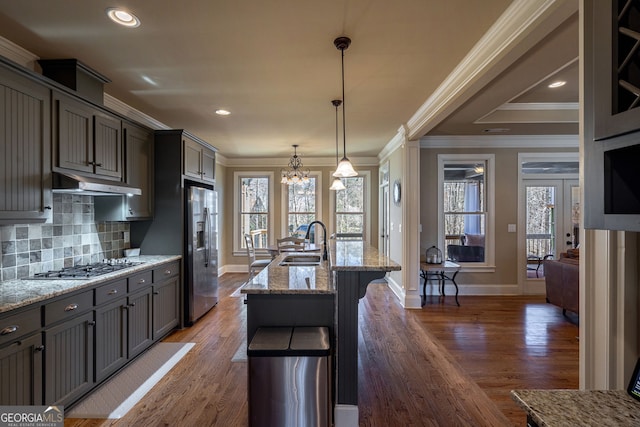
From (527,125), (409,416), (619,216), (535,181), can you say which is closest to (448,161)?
(527,125)

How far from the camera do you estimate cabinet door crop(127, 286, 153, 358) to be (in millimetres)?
2779

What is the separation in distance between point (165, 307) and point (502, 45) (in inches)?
151

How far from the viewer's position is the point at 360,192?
7.10 meters

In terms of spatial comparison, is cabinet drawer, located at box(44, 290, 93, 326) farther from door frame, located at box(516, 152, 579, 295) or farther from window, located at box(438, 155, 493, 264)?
door frame, located at box(516, 152, 579, 295)

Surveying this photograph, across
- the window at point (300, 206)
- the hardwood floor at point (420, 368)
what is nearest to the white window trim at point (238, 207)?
the window at point (300, 206)

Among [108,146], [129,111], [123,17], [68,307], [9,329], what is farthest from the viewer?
[129,111]

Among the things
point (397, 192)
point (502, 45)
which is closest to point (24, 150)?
point (502, 45)

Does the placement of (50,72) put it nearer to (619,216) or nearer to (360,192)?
(619,216)

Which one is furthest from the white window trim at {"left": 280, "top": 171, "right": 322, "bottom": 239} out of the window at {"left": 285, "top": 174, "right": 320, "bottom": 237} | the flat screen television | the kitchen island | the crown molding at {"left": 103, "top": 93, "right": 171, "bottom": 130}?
the flat screen television

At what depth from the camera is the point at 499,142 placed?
5.00m

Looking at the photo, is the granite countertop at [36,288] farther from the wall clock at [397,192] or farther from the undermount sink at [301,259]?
the wall clock at [397,192]

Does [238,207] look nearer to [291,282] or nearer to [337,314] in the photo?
[291,282]

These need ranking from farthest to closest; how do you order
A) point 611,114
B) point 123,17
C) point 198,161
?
point 198,161 < point 123,17 < point 611,114

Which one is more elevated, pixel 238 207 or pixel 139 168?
pixel 139 168
